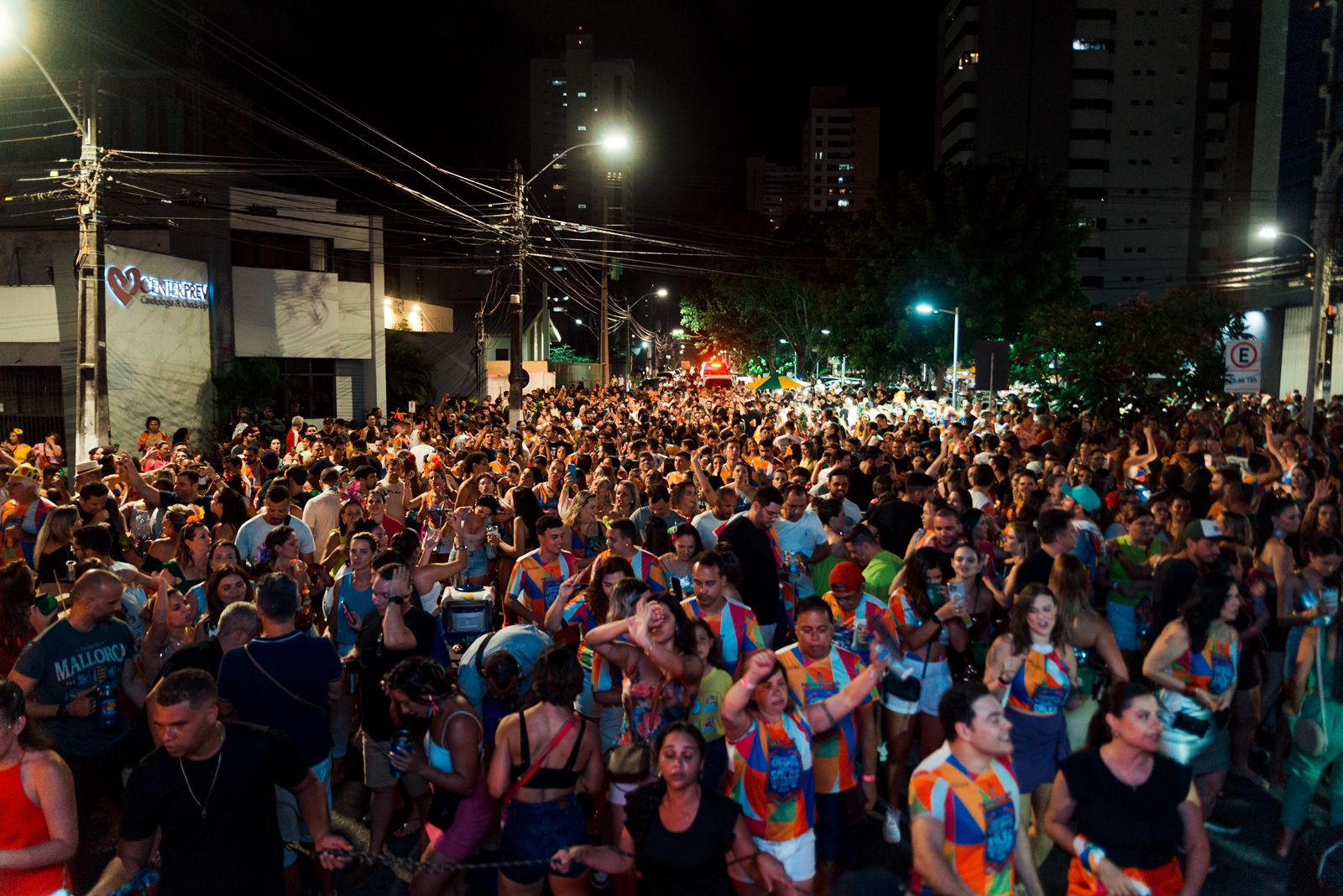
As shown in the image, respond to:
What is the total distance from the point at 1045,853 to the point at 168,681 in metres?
4.07

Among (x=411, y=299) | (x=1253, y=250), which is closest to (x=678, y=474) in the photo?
(x=411, y=299)

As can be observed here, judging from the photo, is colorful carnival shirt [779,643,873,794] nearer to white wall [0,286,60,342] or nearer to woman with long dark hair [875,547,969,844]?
woman with long dark hair [875,547,969,844]

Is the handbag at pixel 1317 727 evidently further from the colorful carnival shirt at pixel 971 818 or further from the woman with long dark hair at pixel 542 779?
the woman with long dark hair at pixel 542 779

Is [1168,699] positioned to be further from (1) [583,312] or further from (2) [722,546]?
(1) [583,312]

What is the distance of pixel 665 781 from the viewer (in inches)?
150

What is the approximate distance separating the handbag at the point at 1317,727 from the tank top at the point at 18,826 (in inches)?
220

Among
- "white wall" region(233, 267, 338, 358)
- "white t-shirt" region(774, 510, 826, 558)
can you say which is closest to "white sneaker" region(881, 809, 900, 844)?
"white t-shirt" region(774, 510, 826, 558)

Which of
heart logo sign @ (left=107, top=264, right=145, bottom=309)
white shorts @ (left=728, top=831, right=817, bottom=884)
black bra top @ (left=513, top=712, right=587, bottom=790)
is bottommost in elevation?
white shorts @ (left=728, top=831, right=817, bottom=884)

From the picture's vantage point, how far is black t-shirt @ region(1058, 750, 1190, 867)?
3.57 meters

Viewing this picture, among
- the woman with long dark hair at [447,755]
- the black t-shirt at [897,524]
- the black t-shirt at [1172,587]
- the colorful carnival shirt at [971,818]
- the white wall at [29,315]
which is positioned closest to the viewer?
the colorful carnival shirt at [971,818]

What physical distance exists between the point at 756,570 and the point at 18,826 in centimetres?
441

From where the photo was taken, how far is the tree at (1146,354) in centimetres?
1656

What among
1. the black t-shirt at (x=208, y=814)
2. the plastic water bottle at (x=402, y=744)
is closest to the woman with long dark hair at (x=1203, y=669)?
the plastic water bottle at (x=402, y=744)

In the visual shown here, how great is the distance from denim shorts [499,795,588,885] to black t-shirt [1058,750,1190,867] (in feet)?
6.29
